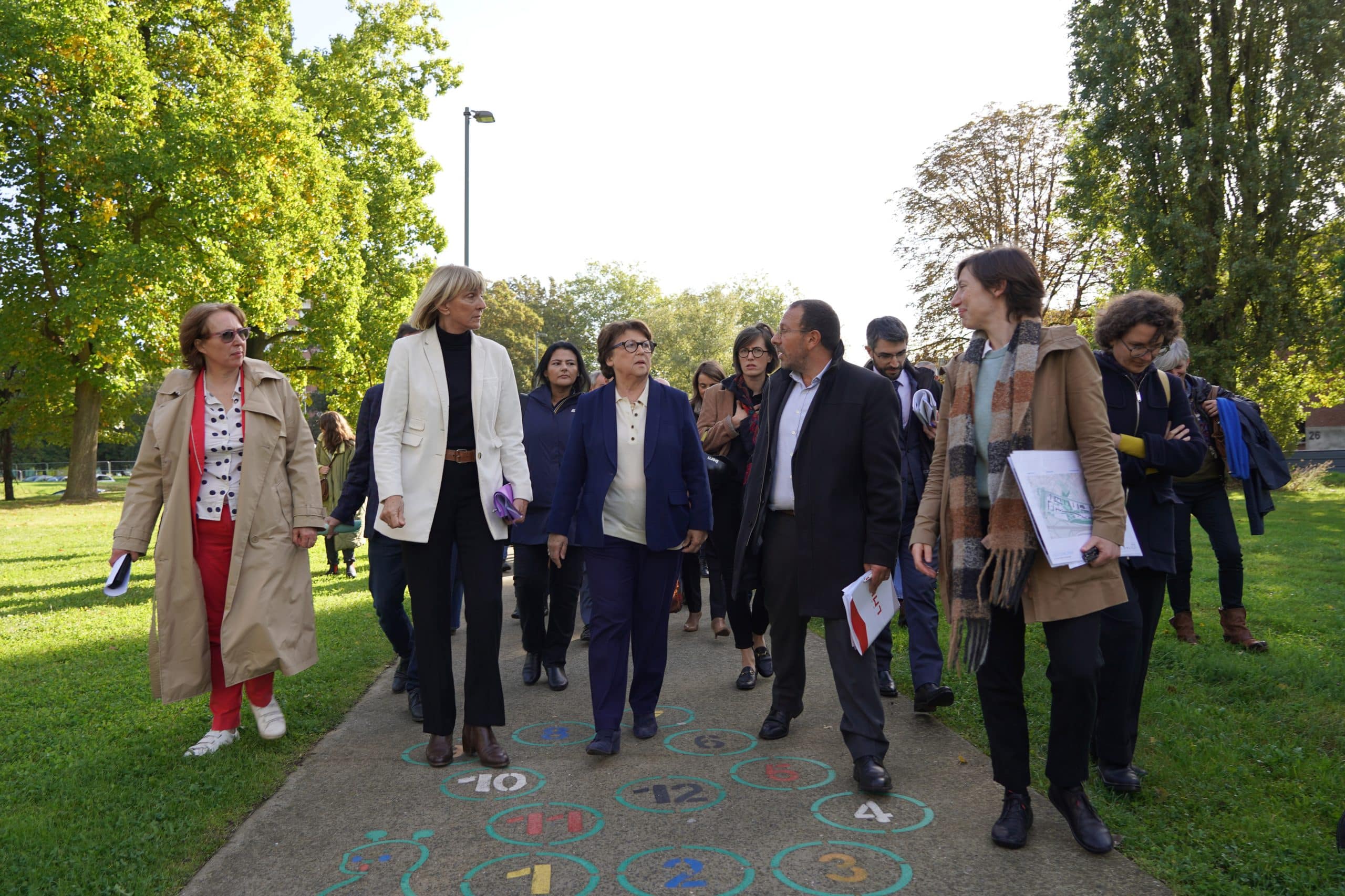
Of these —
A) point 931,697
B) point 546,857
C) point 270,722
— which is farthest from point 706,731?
point 270,722

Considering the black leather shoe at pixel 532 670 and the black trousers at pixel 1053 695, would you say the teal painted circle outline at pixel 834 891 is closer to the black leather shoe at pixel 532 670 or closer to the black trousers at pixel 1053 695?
the black trousers at pixel 1053 695

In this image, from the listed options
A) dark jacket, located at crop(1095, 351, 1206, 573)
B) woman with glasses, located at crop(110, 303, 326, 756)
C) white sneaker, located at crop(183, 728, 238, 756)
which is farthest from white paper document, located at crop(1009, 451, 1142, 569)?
white sneaker, located at crop(183, 728, 238, 756)

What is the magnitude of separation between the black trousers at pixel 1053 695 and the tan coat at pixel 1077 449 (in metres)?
0.09

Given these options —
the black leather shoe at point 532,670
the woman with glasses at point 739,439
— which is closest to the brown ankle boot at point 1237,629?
the woman with glasses at point 739,439

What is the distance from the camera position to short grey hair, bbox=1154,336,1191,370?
5309 mm

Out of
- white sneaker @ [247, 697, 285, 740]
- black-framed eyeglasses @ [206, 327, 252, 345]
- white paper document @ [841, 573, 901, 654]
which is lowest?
white sneaker @ [247, 697, 285, 740]

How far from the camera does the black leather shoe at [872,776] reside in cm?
404

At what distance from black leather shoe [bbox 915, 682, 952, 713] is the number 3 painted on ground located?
1.83 meters

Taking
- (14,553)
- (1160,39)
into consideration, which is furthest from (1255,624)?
(1160,39)

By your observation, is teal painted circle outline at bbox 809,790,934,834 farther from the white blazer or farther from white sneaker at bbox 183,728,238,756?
white sneaker at bbox 183,728,238,756

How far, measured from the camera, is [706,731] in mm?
5055

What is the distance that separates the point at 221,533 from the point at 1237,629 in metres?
6.86

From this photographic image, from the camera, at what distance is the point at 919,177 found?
35719 millimetres

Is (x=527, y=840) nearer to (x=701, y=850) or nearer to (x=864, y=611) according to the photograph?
(x=701, y=850)
